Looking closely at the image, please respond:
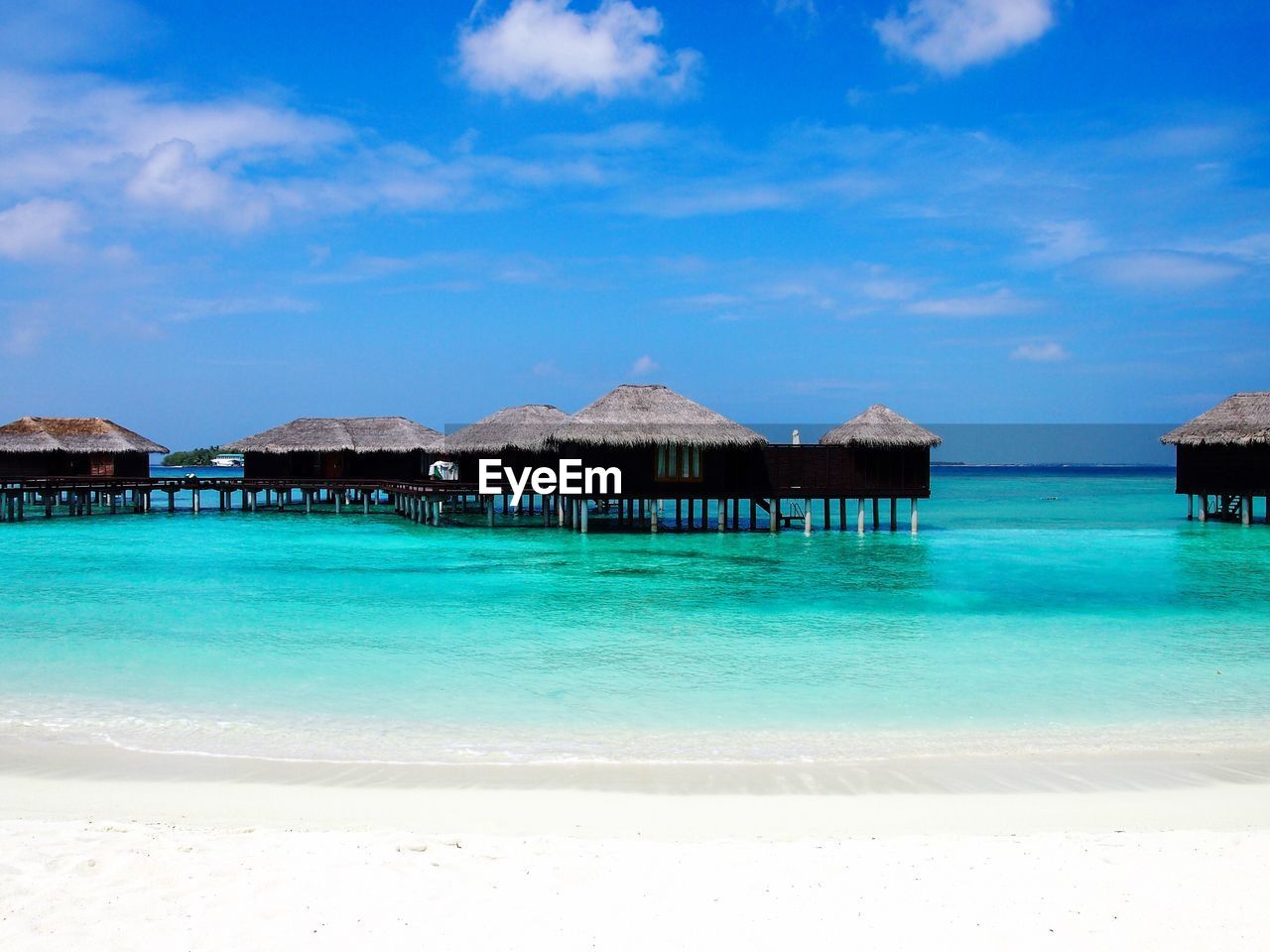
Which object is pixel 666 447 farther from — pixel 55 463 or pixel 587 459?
pixel 55 463

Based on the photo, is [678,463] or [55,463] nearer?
[678,463]

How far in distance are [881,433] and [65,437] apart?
26.4 m

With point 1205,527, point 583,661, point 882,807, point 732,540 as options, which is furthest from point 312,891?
point 1205,527

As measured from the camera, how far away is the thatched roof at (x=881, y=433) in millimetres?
22859

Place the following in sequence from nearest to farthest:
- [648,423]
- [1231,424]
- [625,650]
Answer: [625,650] < [648,423] < [1231,424]

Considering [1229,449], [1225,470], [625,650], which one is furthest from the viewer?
[1225,470]

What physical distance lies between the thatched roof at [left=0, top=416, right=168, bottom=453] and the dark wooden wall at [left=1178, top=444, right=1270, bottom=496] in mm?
33473

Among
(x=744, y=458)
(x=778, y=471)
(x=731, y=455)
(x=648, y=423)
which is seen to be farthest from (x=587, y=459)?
(x=778, y=471)

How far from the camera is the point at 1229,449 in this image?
26516mm

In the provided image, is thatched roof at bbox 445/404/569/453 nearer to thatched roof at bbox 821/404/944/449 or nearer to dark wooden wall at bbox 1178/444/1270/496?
thatched roof at bbox 821/404/944/449

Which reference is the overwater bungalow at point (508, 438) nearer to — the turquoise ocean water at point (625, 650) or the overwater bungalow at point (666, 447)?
the overwater bungalow at point (666, 447)

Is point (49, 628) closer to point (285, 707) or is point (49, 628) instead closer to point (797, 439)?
point (285, 707)

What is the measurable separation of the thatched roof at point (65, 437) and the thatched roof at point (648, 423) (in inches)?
745

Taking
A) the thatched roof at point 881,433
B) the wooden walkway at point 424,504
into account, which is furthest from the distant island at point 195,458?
the thatched roof at point 881,433
